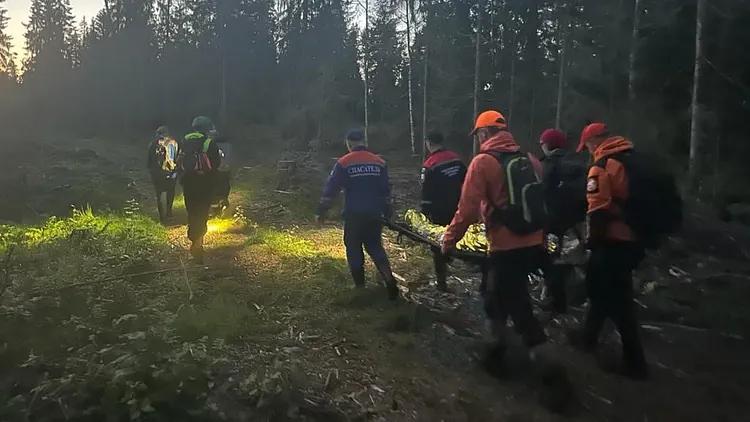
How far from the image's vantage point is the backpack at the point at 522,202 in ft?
15.9

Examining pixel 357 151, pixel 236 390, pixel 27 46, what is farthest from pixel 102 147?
pixel 236 390

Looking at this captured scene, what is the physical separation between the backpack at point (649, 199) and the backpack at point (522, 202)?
3.01ft

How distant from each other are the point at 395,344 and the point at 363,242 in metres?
1.83

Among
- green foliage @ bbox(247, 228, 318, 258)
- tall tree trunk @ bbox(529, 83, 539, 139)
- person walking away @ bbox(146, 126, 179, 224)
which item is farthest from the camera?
tall tree trunk @ bbox(529, 83, 539, 139)

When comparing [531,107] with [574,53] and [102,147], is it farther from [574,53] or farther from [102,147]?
[102,147]

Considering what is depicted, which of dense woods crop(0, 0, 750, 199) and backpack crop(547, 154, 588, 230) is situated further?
dense woods crop(0, 0, 750, 199)

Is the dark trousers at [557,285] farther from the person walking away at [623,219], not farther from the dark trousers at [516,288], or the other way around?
the dark trousers at [516,288]

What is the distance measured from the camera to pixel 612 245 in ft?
17.7

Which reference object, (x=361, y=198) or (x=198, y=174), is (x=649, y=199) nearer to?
(x=361, y=198)

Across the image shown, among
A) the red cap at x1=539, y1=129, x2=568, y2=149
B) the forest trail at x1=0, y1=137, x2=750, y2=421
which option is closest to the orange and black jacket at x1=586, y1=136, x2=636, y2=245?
the forest trail at x1=0, y1=137, x2=750, y2=421

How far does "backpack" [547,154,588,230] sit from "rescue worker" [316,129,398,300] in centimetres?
207

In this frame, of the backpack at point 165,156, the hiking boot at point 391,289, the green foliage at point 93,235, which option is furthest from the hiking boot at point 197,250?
the backpack at point 165,156

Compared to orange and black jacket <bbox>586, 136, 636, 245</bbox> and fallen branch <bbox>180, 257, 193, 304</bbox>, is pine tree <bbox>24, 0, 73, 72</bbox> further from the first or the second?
orange and black jacket <bbox>586, 136, 636, 245</bbox>

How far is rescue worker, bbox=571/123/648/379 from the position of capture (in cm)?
527
